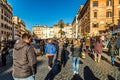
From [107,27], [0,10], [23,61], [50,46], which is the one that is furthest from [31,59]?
[0,10]

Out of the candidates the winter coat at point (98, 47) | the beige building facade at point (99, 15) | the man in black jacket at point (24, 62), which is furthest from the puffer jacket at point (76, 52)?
the beige building facade at point (99, 15)

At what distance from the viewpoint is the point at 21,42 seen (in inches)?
201

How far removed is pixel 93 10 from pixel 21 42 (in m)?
53.7

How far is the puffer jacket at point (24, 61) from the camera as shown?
16.3ft

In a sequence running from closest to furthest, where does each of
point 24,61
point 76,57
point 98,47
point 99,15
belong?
point 24,61 → point 76,57 → point 98,47 → point 99,15

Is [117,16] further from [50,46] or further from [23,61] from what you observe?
[23,61]

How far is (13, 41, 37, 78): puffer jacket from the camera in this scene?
4.96 meters

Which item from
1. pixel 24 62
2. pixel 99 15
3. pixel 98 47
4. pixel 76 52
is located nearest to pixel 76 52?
pixel 76 52

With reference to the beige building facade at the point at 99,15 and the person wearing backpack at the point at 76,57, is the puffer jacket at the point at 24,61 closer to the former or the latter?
the person wearing backpack at the point at 76,57

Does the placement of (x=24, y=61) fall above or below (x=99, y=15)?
below

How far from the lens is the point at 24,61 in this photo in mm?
4984

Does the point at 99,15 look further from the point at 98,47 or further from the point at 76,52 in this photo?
the point at 76,52

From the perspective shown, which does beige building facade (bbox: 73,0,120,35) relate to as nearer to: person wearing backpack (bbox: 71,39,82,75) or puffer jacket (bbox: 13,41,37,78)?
person wearing backpack (bbox: 71,39,82,75)

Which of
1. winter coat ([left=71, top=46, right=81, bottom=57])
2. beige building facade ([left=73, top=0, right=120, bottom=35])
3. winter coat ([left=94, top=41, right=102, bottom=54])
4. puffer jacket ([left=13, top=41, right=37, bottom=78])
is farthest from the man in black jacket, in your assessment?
beige building facade ([left=73, top=0, right=120, bottom=35])
